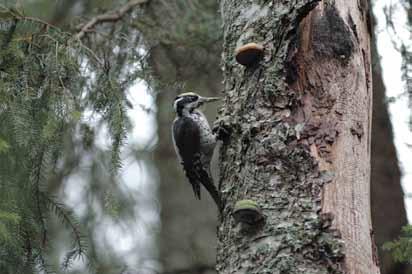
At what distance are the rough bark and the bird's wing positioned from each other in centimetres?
112

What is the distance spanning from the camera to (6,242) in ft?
9.18

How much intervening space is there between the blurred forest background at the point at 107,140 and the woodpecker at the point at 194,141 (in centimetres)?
14

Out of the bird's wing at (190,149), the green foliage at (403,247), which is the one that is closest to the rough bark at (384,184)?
the green foliage at (403,247)

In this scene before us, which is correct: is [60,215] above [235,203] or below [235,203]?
above

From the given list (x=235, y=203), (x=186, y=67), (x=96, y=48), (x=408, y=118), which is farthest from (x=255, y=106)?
(x=186, y=67)

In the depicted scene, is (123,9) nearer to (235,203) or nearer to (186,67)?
(186,67)

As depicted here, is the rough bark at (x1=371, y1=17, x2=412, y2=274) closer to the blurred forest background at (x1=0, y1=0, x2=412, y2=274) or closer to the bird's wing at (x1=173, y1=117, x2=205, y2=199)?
the blurred forest background at (x1=0, y1=0, x2=412, y2=274)

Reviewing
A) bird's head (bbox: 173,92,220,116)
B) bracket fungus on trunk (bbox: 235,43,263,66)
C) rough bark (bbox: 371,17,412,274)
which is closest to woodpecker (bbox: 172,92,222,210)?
bird's head (bbox: 173,92,220,116)

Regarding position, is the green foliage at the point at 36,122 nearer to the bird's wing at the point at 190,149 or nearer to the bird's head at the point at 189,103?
the bird's wing at the point at 190,149

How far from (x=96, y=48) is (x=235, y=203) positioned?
194 centimetres

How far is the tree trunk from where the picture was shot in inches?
90.3

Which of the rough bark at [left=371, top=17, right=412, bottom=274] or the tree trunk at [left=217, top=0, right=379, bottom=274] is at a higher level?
the rough bark at [left=371, top=17, right=412, bottom=274]

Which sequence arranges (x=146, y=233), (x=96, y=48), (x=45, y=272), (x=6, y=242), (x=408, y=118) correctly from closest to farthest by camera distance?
(x=6, y=242) → (x=45, y=272) → (x=408, y=118) → (x=96, y=48) → (x=146, y=233)

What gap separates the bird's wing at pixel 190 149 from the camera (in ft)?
11.4
